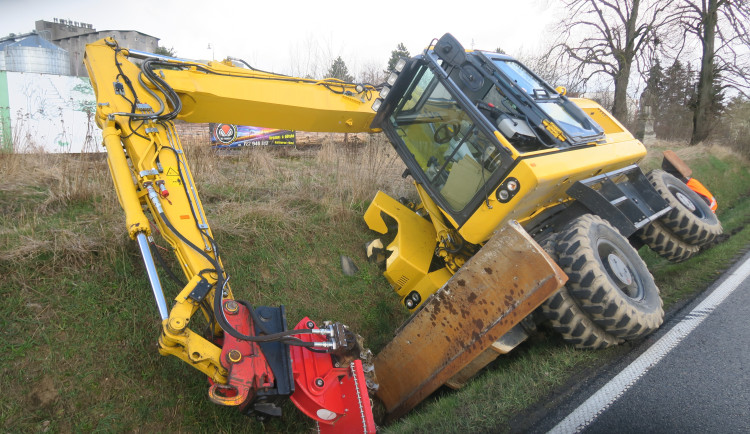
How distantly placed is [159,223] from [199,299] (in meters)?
0.70

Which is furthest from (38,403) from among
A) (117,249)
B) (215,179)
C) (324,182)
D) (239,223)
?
(324,182)

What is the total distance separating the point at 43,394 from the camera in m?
3.09

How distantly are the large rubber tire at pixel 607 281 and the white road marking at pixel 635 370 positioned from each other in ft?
0.54

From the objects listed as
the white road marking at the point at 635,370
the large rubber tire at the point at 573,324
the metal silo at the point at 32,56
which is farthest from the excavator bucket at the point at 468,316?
the metal silo at the point at 32,56

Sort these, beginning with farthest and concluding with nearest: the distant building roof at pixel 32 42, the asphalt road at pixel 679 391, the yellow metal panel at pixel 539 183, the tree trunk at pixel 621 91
→ 1. the distant building roof at pixel 32 42
2. the tree trunk at pixel 621 91
3. the yellow metal panel at pixel 539 183
4. the asphalt road at pixel 679 391

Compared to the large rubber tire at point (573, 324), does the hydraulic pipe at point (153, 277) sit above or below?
above

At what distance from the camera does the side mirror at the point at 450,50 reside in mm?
4141

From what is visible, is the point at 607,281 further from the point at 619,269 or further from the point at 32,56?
the point at 32,56

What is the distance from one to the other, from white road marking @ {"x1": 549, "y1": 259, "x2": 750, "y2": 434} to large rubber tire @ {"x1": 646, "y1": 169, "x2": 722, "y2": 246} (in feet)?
2.96

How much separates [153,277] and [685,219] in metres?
5.55

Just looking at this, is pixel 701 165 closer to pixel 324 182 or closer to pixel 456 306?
pixel 324 182

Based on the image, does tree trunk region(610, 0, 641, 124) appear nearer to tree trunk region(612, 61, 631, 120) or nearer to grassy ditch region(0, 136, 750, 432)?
tree trunk region(612, 61, 631, 120)

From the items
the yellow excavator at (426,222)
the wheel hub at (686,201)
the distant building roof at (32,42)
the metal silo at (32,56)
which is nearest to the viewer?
the yellow excavator at (426,222)

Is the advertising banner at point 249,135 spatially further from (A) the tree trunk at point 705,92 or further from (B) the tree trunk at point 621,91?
(A) the tree trunk at point 705,92
